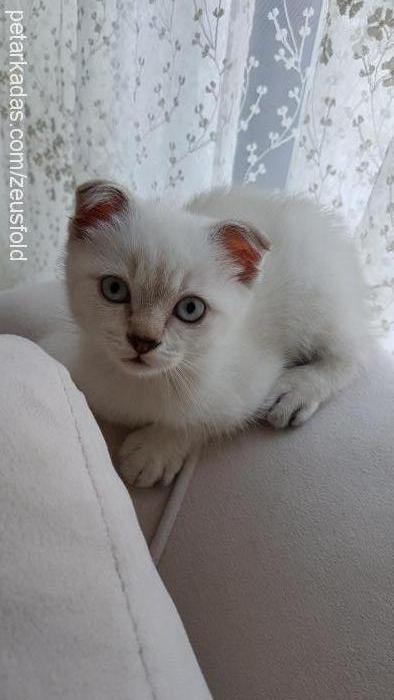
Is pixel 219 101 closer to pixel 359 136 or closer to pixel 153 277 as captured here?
pixel 359 136

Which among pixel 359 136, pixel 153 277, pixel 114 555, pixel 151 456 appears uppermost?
pixel 359 136

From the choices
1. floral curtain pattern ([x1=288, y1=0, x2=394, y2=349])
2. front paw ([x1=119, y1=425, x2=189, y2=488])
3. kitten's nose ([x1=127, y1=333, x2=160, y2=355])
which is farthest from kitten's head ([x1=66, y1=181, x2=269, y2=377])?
floral curtain pattern ([x1=288, y1=0, x2=394, y2=349])

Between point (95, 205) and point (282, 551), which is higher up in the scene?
point (95, 205)

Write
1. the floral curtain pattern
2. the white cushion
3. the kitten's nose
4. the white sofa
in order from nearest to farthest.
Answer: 1. the white cushion
2. the white sofa
3. the kitten's nose
4. the floral curtain pattern

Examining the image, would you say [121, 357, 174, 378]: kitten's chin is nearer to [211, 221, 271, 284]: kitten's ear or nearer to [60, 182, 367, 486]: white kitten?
[60, 182, 367, 486]: white kitten

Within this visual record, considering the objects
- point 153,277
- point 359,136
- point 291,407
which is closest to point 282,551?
point 291,407

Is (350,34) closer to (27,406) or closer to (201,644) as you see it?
(27,406)

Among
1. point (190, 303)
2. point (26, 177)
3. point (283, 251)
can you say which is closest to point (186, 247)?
point (190, 303)

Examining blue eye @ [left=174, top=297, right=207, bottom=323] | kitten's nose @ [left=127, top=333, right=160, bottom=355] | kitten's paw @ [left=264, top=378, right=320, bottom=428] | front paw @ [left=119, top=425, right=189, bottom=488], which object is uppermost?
blue eye @ [left=174, top=297, right=207, bottom=323]
